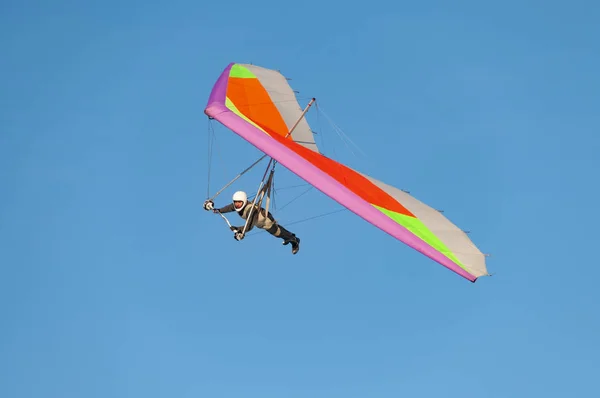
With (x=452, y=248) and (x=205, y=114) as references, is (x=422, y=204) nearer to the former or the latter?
(x=452, y=248)

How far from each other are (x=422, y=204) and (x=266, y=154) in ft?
21.0

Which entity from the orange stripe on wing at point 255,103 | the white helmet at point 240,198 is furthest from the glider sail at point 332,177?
the white helmet at point 240,198

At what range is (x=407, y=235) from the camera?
1415 inches

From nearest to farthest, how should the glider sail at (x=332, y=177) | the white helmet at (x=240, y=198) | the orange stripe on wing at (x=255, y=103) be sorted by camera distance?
the glider sail at (x=332, y=177), the white helmet at (x=240, y=198), the orange stripe on wing at (x=255, y=103)

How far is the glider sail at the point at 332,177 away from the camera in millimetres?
36062

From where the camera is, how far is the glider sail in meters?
36.1

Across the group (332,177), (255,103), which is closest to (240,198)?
(332,177)

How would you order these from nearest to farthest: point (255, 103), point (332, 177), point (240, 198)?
point (332, 177) < point (240, 198) < point (255, 103)

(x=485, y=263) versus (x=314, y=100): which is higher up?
(x=314, y=100)

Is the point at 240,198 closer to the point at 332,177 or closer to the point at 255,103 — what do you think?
the point at 332,177

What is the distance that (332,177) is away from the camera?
123 feet

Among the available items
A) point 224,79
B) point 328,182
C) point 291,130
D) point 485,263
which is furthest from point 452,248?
point 224,79

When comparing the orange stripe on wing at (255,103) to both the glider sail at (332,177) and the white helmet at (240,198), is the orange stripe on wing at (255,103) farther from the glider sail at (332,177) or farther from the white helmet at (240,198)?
the white helmet at (240,198)

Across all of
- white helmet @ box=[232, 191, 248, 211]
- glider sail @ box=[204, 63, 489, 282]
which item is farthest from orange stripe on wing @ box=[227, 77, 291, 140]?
white helmet @ box=[232, 191, 248, 211]
